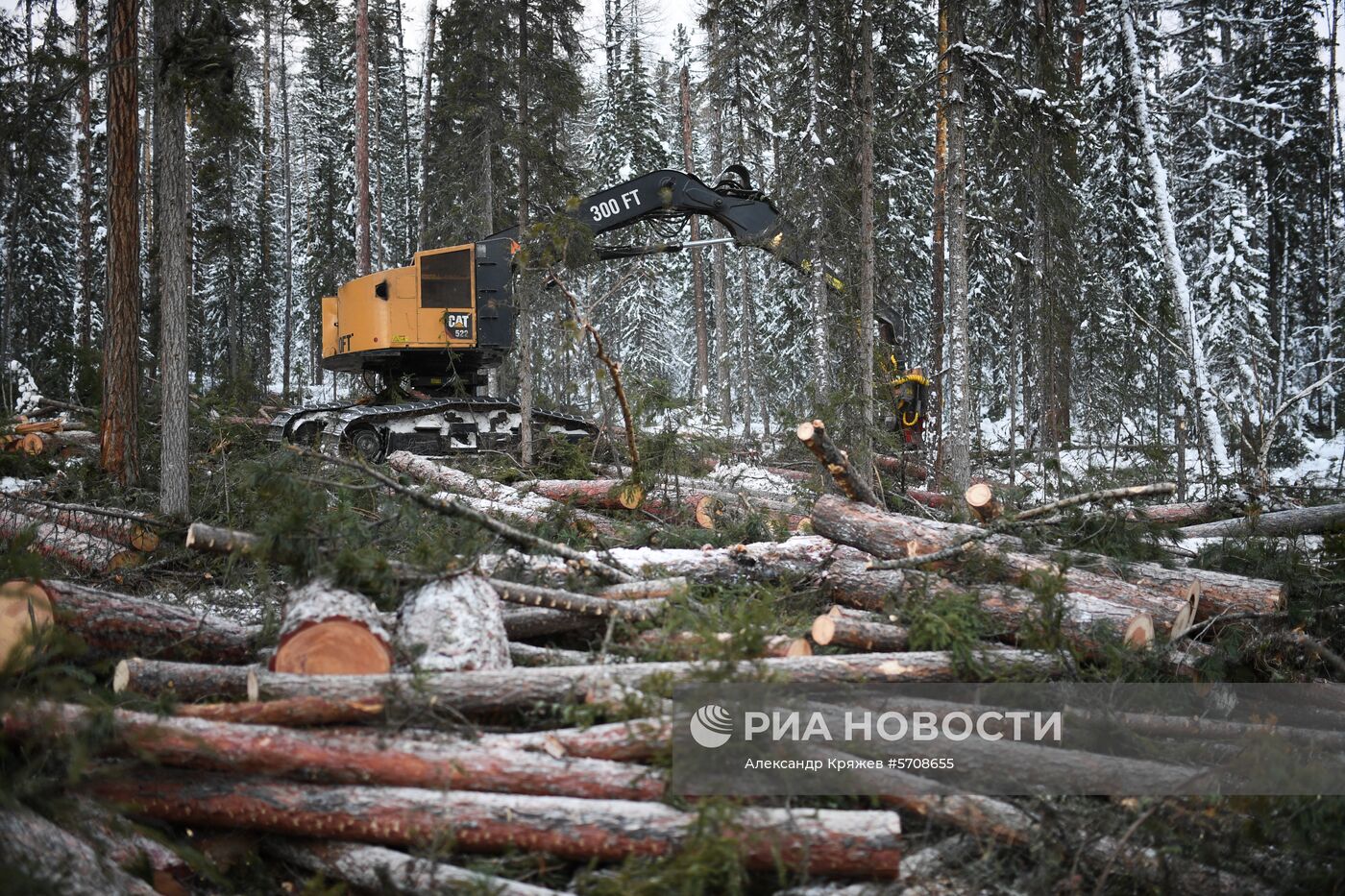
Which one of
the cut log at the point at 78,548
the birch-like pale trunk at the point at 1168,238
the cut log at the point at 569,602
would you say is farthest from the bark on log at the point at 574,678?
the birch-like pale trunk at the point at 1168,238

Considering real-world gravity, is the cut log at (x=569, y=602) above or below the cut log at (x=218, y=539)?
below

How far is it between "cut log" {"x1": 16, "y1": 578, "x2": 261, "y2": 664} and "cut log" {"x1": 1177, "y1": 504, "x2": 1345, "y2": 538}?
7148mm

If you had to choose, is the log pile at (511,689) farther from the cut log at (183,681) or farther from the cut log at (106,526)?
the cut log at (106,526)

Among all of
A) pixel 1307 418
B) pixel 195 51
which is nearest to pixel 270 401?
pixel 195 51

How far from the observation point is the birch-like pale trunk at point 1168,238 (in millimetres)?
12414

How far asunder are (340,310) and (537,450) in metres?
4.29

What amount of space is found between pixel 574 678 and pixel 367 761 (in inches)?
39.8

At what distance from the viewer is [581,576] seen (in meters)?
5.59

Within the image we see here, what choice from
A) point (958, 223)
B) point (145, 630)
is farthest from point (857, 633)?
point (958, 223)

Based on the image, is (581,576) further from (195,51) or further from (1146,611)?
(195,51)

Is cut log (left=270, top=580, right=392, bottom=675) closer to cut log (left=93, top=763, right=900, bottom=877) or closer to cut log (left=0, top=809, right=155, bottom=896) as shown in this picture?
cut log (left=93, top=763, right=900, bottom=877)

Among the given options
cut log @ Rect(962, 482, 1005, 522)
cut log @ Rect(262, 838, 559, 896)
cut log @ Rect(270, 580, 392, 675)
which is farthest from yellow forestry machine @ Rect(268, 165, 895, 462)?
cut log @ Rect(262, 838, 559, 896)

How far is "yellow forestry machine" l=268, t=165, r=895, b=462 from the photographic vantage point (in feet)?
40.6

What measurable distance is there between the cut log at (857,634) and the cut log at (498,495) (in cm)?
264
